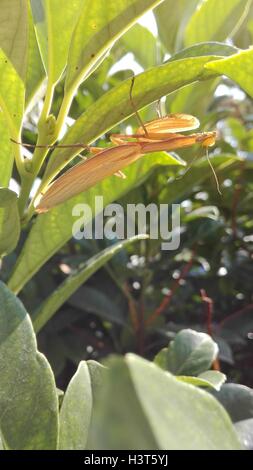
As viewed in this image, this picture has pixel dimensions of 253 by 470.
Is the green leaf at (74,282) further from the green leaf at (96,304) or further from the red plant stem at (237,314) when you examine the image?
the red plant stem at (237,314)

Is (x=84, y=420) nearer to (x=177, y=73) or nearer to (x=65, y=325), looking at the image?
(x=177, y=73)

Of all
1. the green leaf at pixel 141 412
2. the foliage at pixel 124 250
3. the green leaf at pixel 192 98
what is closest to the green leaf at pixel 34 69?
the foliage at pixel 124 250

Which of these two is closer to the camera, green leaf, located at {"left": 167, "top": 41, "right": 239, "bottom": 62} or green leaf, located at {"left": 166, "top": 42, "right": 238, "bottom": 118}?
green leaf, located at {"left": 167, "top": 41, "right": 239, "bottom": 62}

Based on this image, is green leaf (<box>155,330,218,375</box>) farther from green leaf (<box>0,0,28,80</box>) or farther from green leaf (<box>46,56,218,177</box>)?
green leaf (<box>0,0,28,80</box>)

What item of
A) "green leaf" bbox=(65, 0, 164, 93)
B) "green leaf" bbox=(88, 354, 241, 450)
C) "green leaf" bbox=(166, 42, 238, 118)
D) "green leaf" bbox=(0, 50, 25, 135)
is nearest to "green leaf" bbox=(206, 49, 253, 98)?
"green leaf" bbox=(65, 0, 164, 93)

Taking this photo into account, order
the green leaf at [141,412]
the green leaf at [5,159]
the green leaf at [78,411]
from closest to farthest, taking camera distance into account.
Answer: the green leaf at [141,412]
the green leaf at [78,411]
the green leaf at [5,159]

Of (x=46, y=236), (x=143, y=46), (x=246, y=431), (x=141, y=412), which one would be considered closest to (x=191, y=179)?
(x=143, y=46)
